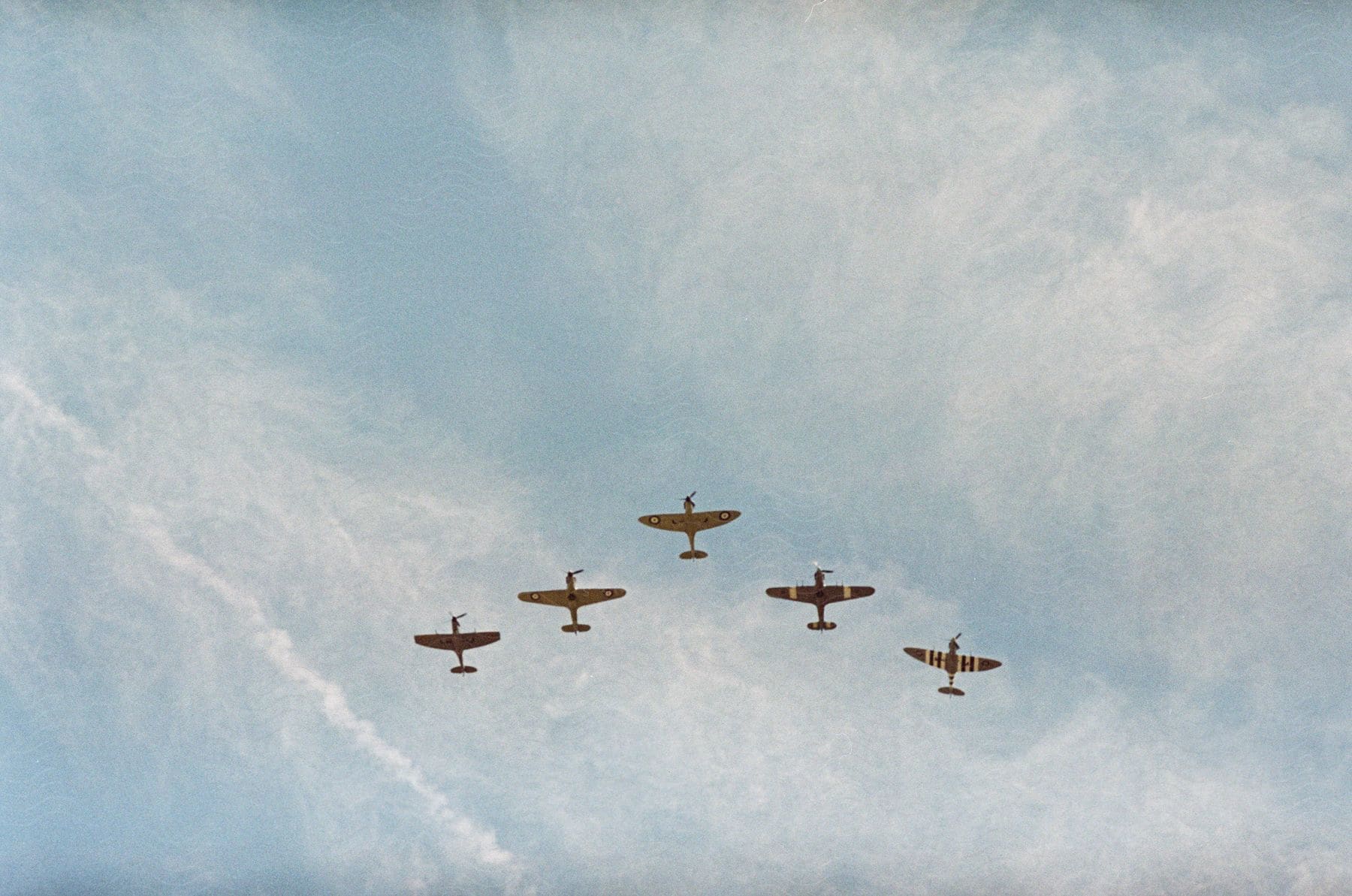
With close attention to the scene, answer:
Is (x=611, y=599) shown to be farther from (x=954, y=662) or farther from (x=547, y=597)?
(x=954, y=662)

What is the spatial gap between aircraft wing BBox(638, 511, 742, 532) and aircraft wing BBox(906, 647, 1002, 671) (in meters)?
26.0

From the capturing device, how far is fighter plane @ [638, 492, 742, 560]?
12581cm

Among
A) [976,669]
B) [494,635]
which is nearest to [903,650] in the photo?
[976,669]

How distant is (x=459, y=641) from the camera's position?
131 meters

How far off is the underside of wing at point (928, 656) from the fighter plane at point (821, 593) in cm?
838

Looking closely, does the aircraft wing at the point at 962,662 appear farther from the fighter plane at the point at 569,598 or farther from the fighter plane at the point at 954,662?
Result: the fighter plane at the point at 569,598

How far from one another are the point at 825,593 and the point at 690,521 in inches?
636

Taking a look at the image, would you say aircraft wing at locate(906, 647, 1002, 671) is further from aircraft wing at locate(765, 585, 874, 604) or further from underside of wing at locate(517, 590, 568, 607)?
underside of wing at locate(517, 590, 568, 607)

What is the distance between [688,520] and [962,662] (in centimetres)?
3204

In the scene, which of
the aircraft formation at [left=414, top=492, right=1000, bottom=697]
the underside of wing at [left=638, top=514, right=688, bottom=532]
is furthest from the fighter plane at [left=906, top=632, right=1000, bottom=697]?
the underside of wing at [left=638, top=514, right=688, bottom=532]

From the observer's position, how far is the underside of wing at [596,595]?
131 meters

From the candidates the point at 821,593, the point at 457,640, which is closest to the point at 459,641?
the point at 457,640

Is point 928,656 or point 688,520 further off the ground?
point 688,520

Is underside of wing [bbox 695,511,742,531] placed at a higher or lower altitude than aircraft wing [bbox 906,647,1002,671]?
higher
